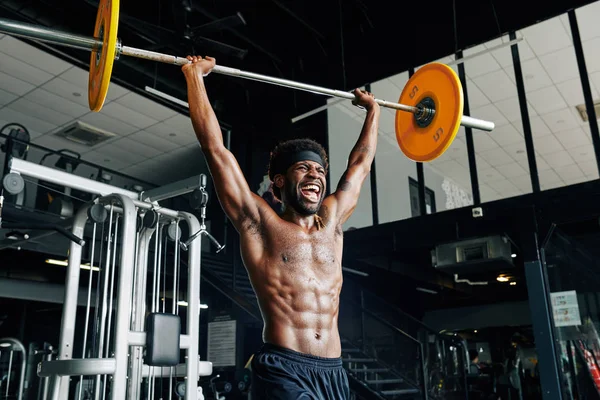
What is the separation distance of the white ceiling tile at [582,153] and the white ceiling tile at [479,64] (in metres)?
2.84

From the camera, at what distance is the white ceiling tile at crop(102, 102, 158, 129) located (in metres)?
6.99

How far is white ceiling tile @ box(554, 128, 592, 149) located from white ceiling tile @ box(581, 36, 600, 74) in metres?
1.46

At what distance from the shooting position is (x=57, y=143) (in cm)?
816

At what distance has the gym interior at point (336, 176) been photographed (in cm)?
471

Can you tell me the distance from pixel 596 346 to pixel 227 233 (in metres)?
4.78

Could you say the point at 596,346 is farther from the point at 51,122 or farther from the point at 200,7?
the point at 51,122

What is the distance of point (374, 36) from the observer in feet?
Result: 21.2

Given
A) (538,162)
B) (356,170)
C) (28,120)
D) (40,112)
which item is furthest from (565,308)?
(28,120)

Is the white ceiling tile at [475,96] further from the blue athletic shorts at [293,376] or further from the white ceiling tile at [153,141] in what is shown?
the blue athletic shorts at [293,376]

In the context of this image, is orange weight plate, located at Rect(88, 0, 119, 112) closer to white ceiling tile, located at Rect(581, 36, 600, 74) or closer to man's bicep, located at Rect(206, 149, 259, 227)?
man's bicep, located at Rect(206, 149, 259, 227)

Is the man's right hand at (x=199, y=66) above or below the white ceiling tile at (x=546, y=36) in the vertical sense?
below

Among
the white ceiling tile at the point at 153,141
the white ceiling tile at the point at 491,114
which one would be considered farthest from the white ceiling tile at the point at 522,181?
the white ceiling tile at the point at 153,141

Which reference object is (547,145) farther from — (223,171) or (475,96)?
(223,171)

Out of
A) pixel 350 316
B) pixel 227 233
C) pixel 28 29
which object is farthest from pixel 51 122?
pixel 28 29
